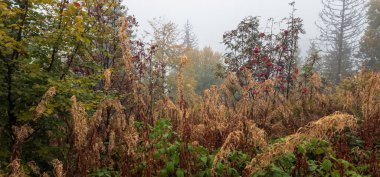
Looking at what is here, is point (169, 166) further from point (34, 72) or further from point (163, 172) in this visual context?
point (34, 72)

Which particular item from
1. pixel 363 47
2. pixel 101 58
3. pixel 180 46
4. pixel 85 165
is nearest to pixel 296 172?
pixel 85 165

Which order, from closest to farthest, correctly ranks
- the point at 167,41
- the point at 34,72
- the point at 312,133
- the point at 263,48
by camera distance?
the point at 312,133, the point at 34,72, the point at 263,48, the point at 167,41

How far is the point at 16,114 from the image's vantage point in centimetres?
296

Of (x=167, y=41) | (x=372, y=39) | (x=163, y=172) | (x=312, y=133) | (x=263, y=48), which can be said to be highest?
(x=372, y=39)

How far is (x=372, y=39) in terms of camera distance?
914 inches

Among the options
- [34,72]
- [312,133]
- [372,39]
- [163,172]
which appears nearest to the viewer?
[312,133]

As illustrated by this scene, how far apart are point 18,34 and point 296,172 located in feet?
11.5

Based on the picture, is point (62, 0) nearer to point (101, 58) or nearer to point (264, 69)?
point (101, 58)

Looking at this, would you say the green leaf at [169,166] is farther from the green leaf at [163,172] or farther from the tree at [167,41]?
the tree at [167,41]

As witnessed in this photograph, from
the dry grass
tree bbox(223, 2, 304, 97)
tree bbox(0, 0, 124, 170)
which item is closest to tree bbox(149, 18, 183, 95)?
tree bbox(223, 2, 304, 97)

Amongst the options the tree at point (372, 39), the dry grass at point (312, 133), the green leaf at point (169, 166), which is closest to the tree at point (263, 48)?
the green leaf at point (169, 166)

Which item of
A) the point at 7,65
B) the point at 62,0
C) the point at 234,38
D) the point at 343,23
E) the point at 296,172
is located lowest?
the point at 296,172

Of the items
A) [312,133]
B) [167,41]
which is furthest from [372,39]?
[312,133]

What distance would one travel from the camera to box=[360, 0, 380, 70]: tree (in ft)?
77.0
